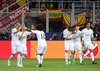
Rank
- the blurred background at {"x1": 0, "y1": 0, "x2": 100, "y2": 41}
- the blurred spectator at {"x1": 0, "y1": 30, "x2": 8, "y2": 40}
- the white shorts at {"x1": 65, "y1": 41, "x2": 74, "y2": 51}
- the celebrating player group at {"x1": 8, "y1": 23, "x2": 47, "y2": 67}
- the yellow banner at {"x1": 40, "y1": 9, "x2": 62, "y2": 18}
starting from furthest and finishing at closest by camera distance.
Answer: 1. the yellow banner at {"x1": 40, "y1": 9, "x2": 62, "y2": 18}
2. the blurred background at {"x1": 0, "y1": 0, "x2": 100, "y2": 41}
3. the blurred spectator at {"x1": 0, "y1": 30, "x2": 8, "y2": 40}
4. the white shorts at {"x1": 65, "y1": 41, "x2": 74, "y2": 51}
5. the celebrating player group at {"x1": 8, "y1": 23, "x2": 47, "y2": 67}

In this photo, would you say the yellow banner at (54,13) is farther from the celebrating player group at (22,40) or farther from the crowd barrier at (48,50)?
the celebrating player group at (22,40)

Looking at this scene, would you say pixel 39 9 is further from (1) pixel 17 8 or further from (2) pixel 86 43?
(2) pixel 86 43

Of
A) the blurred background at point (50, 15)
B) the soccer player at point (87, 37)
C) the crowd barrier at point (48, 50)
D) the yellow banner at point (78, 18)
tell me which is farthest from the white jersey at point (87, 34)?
the yellow banner at point (78, 18)

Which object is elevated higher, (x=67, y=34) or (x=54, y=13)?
(x=54, y=13)

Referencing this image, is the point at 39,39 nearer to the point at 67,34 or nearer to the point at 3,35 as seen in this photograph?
the point at 67,34

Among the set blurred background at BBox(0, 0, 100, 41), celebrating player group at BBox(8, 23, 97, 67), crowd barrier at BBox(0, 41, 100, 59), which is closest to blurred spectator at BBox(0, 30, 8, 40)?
blurred background at BBox(0, 0, 100, 41)

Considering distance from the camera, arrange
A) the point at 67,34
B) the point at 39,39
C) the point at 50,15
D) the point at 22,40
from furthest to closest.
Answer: the point at 50,15, the point at 67,34, the point at 22,40, the point at 39,39

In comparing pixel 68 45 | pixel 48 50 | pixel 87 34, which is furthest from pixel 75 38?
pixel 48 50

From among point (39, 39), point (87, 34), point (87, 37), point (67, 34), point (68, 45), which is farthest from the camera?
point (87, 37)

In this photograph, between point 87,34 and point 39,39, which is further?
point 87,34

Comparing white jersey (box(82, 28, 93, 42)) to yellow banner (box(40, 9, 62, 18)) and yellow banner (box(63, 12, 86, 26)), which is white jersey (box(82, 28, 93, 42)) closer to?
yellow banner (box(40, 9, 62, 18))

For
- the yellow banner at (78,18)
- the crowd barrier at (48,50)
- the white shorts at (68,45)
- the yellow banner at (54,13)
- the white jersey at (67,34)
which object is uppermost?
the yellow banner at (54,13)

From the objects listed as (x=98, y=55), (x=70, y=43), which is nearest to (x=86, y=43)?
(x=70, y=43)

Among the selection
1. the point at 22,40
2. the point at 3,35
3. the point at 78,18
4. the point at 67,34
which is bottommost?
the point at 22,40
